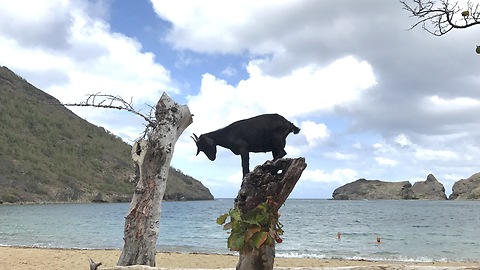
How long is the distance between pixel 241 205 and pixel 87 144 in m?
105

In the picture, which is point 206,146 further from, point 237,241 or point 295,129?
point 237,241

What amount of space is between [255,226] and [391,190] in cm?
17738

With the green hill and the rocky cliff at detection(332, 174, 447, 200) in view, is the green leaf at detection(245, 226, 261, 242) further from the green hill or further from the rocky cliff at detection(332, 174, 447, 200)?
the rocky cliff at detection(332, 174, 447, 200)

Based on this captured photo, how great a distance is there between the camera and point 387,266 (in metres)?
6.32

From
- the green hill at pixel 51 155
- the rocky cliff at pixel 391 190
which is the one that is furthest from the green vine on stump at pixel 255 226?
the rocky cliff at pixel 391 190

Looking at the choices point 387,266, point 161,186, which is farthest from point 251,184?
point 161,186

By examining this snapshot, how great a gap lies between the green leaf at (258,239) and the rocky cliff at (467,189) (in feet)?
539

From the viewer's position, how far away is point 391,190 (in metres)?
174

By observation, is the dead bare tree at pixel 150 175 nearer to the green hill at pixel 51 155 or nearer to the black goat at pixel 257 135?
the black goat at pixel 257 135

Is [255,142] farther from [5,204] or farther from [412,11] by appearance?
[5,204]

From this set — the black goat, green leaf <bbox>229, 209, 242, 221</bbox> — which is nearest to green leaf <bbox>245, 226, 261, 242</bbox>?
green leaf <bbox>229, 209, 242, 221</bbox>

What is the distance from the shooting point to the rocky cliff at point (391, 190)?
167000 mm

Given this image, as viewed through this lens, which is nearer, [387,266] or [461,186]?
[387,266]

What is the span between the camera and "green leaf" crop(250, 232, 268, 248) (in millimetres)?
5203
